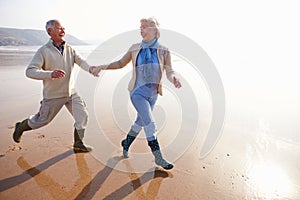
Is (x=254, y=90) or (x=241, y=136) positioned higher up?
(x=254, y=90)

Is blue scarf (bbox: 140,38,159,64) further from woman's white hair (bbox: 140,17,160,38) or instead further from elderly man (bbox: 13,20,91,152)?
elderly man (bbox: 13,20,91,152)

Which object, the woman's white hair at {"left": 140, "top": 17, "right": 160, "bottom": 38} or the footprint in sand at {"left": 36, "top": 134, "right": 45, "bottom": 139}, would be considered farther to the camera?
the footprint in sand at {"left": 36, "top": 134, "right": 45, "bottom": 139}

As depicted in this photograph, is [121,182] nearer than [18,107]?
Yes

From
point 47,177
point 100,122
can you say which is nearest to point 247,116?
point 100,122

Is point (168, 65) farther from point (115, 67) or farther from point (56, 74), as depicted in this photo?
point (56, 74)

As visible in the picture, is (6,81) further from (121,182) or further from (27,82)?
(121,182)

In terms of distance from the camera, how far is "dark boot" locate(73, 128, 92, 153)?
3.84 meters

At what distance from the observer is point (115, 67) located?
3.76 m

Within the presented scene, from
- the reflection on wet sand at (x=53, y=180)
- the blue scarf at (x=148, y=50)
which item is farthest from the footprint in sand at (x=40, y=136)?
the blue scarf at (x=148, y=50)

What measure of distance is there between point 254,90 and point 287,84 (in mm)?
1851

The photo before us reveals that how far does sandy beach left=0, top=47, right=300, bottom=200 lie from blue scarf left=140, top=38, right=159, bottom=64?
142 cm

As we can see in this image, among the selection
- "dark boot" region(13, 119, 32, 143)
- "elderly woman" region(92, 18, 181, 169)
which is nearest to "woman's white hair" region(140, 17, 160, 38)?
"elderly woman" region(92, 18, 181, 169)

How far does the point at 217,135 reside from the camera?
14.9 ft

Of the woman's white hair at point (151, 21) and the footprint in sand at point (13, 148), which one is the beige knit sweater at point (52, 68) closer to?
the footprint in sand at point (13, 148)
